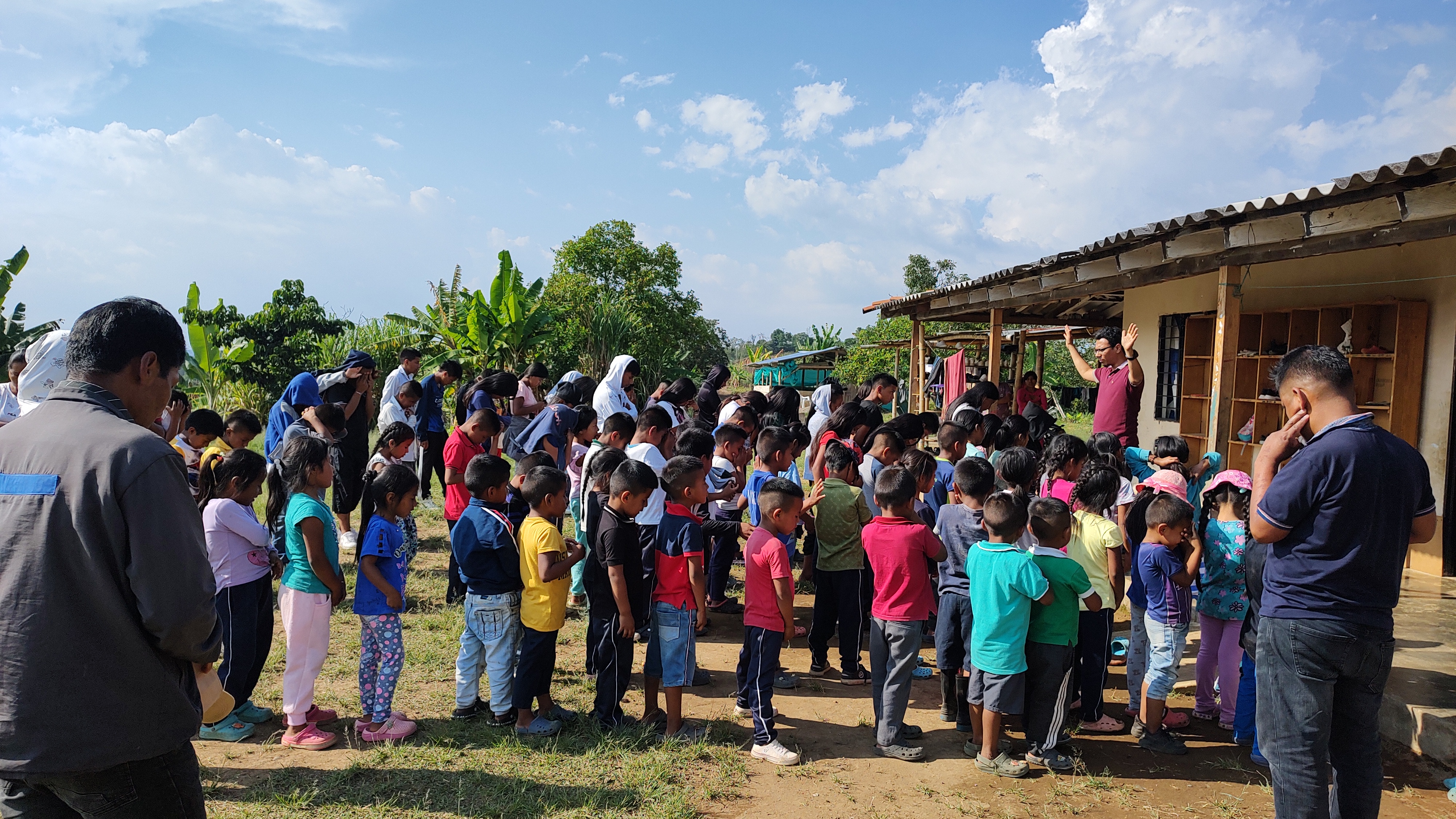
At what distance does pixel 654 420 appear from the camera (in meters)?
5.04

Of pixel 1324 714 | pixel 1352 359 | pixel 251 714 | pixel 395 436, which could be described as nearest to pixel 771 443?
pixel 395 436

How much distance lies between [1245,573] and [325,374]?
6.82 m

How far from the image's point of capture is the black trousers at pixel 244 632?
368cm

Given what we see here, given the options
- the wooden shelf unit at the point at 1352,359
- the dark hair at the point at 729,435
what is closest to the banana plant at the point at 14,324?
the dark hair at the point at 729,435

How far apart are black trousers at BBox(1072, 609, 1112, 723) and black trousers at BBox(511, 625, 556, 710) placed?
102 inches

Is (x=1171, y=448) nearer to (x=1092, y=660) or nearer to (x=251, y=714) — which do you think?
(x=1092, y=660)

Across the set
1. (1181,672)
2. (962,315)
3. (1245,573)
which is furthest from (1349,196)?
(962,315)

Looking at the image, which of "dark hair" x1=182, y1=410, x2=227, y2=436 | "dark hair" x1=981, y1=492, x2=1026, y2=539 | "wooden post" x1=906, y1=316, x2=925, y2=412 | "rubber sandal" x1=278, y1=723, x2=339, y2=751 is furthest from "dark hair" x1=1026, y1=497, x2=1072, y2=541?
"wooden post" x1=906, y1=316, x2=925, y2=412

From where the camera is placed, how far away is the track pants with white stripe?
357 cm

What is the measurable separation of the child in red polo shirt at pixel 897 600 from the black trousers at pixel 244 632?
2930mm

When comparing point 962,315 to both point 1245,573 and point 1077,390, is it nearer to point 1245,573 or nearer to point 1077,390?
point 1245,573

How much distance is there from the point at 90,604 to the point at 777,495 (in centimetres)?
261

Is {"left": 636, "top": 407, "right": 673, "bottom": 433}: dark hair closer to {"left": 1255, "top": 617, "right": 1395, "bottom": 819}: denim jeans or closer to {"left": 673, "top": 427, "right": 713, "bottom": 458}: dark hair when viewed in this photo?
{"left": 673, "top": 427, "right": 713, "bottom": 458}: dark hair

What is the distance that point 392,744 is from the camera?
3.72 meters
